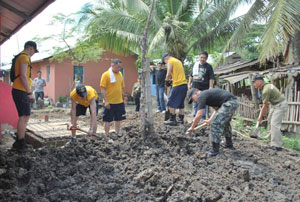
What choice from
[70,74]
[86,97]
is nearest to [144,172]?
[86,97]

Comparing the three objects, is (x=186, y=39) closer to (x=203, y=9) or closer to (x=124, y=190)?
(x=203, y=9)

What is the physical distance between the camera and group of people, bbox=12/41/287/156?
4191mm

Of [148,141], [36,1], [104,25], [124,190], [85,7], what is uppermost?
[85,7]

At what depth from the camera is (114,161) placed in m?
3.74

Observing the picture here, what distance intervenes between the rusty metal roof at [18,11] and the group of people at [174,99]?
47cm

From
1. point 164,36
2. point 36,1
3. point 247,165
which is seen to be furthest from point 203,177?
point 164,36

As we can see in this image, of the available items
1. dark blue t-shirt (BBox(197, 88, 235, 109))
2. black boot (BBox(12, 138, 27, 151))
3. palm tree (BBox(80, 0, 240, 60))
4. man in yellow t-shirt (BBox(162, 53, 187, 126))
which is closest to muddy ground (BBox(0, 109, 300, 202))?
black boot (BBox(12, 138, 27, 151))

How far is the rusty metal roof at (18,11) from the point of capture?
3.68 metres

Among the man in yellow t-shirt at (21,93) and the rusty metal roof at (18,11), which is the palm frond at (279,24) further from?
the man in yellow t-shirt at (21,93)

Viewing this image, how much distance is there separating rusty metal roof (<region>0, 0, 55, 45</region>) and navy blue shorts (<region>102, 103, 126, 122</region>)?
218cm

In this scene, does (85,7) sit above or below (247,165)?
above

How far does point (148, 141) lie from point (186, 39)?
9.31 meters

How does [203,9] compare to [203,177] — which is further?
[203,9]

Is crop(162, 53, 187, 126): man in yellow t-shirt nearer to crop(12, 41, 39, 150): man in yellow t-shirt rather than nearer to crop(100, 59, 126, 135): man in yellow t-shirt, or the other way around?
crop(100, 59, 126, 135): man in yellow t-shirt
